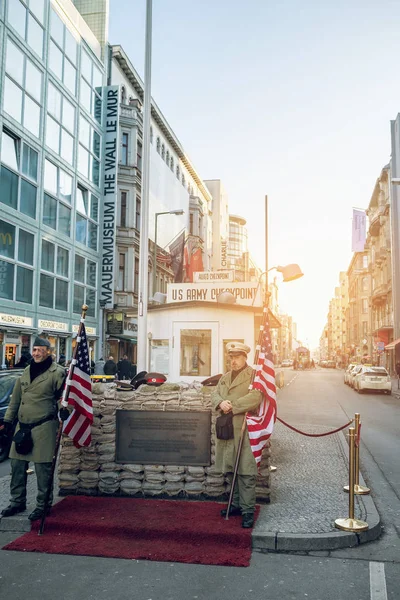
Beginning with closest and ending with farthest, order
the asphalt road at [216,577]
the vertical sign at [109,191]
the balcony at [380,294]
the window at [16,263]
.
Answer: the asphalt road at [216,577] → the window at [16,263] → the vertical sign at [109,191] → the balcony at [380,294]

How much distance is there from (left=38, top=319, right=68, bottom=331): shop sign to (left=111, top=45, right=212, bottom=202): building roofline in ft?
64.2

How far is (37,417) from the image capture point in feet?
21.3

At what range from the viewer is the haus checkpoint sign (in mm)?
13403

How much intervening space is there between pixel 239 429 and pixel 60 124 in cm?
2777

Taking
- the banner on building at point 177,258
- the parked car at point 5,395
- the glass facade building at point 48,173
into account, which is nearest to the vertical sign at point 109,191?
the glass facade building at point 48,173

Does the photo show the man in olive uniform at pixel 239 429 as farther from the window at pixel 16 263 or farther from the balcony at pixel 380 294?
the balcony at pixel 380 294

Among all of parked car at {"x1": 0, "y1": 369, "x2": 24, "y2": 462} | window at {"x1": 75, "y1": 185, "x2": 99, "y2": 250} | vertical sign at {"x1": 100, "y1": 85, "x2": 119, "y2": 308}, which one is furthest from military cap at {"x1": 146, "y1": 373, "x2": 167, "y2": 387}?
vertical sign at {"x1": 100, "y1": 85, "x2": 119, "y2": 308}

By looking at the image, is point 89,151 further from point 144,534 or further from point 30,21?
point 144,534

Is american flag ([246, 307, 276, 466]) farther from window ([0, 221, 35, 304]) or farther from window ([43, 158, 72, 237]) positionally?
window ([43, 158, 72, 237])

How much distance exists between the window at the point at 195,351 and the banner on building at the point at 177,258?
6.00 meters

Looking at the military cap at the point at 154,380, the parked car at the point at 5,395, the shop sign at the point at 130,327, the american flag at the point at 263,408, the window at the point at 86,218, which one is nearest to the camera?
the american flag at the point at 263,408

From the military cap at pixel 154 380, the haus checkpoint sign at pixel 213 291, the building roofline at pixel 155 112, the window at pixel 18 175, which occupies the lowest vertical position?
the military cap at pixel 154 380

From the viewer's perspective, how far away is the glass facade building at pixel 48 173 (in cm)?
2527

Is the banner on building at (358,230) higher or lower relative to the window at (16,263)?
higher
